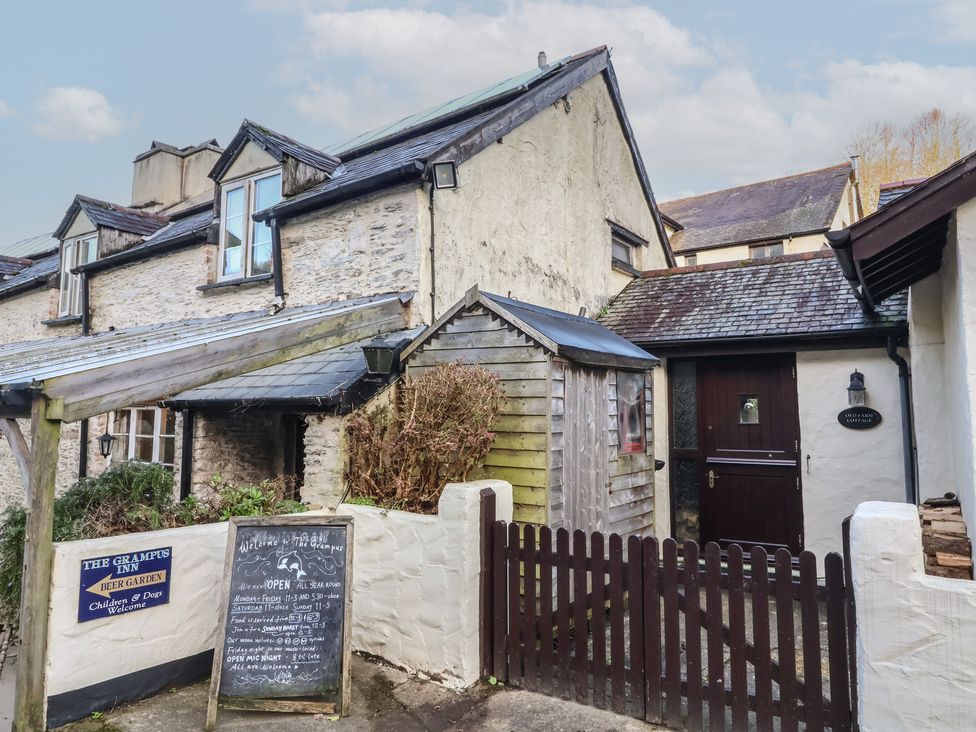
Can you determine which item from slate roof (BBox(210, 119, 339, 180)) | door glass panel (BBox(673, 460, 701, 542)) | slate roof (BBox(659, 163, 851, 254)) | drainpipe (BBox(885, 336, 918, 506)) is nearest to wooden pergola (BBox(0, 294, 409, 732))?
slate roof (BBox(210, 119, 339, 180))

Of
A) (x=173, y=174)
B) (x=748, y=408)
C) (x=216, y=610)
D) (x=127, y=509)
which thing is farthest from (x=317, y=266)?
(x=173, y=174)

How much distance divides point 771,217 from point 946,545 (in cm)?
1939

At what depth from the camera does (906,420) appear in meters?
7.47

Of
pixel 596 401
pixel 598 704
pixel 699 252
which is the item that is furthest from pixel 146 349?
pixel 699 252

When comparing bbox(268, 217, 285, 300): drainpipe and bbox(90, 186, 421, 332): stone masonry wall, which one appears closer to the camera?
bbox(90, 186, 421, 332): stone masonry wall

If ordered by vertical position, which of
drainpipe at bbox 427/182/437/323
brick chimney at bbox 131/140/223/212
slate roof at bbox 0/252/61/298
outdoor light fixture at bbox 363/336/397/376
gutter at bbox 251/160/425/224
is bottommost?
outdoor light fixture at bbox 363/336/397/376

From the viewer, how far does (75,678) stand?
4.26 meters

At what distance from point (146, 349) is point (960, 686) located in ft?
20.6

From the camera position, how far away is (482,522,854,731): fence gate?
3.73m

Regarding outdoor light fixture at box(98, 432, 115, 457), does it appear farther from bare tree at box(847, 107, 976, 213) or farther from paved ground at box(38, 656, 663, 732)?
bare tree at box(847, 107, 976, 213)

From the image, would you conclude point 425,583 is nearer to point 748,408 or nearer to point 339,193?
point 339,193

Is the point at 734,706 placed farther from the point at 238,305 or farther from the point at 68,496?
the point at 238,305

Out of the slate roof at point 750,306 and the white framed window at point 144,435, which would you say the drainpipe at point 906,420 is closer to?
the slate roof at point 750,306

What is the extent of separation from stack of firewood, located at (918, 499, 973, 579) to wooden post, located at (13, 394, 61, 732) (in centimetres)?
553
